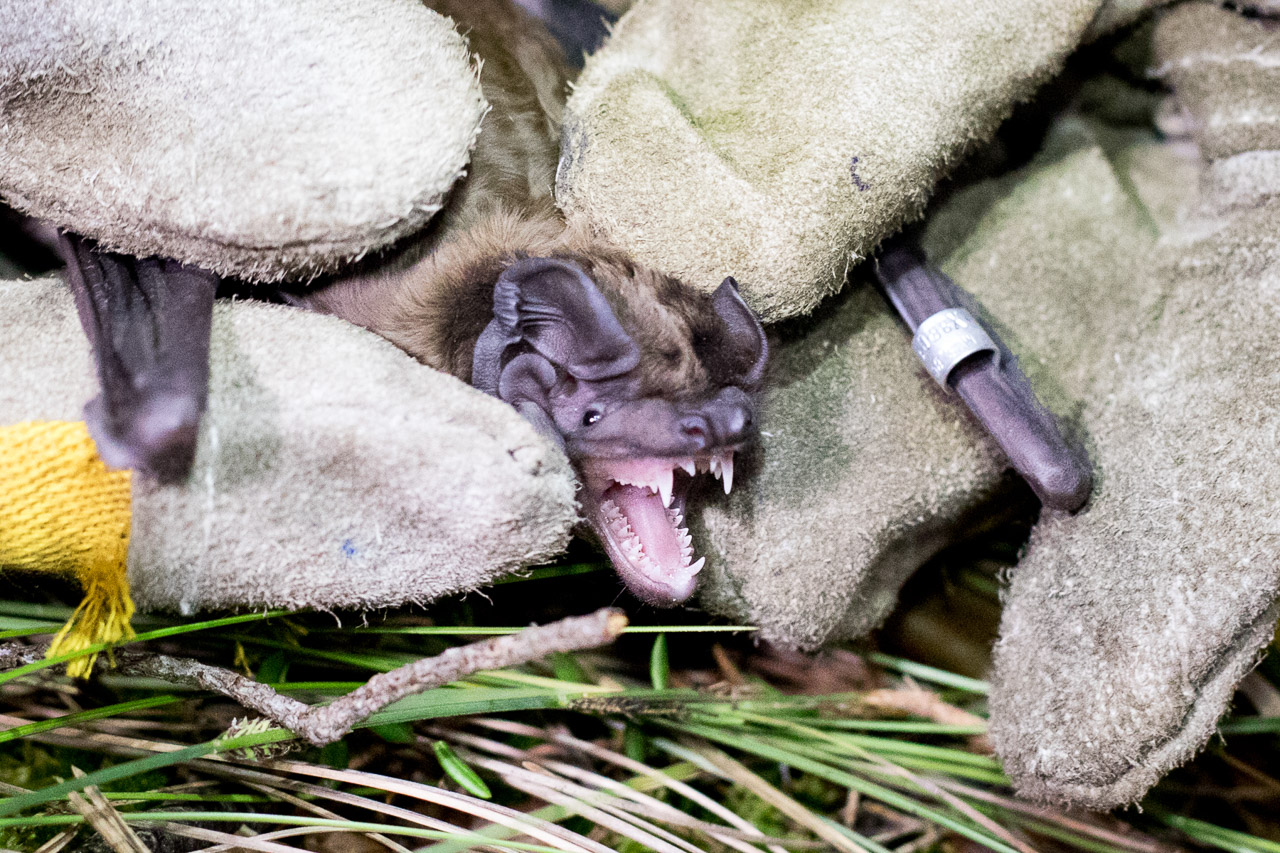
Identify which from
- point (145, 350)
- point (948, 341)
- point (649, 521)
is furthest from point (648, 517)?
point (145, 350)

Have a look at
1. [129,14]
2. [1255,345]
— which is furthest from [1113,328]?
[129,14]

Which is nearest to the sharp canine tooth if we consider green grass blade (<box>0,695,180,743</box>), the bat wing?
the bat wing

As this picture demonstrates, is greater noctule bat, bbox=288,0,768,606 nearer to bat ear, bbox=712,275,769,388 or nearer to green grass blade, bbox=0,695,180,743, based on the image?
bat ear, bbox=712,275,769,388

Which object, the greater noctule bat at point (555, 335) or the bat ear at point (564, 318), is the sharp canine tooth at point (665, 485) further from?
the bat ear at point (564, 318)

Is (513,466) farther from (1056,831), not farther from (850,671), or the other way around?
(1056,831)

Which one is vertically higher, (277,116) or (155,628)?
(277,116)

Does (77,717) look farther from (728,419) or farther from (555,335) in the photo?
A: (728,419)

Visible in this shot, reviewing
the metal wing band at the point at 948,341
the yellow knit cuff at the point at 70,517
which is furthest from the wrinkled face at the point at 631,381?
the yellow knit cuff at the point at 70,517
